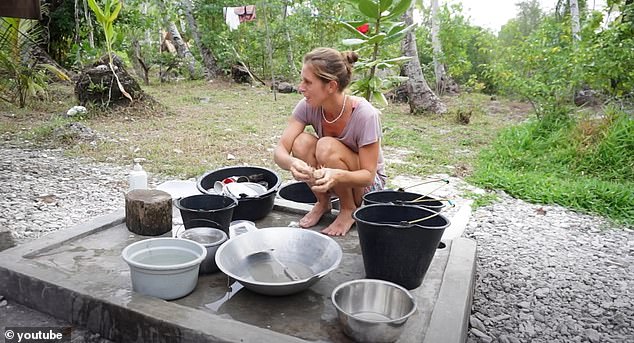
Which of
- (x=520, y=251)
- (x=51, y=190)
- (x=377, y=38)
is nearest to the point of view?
(x=520, y=251)

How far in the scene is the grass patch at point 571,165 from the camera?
3.68 m

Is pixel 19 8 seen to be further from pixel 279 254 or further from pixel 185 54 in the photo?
Answer: pixel 185 54

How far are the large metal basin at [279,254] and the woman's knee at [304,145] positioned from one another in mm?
538

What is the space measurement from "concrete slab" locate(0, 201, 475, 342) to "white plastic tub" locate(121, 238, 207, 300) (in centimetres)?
4

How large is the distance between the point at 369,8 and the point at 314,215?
149 cm

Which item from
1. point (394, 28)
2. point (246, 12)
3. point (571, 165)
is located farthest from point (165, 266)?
point (246, 12)

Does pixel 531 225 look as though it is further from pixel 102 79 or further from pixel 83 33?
pixel 83 33

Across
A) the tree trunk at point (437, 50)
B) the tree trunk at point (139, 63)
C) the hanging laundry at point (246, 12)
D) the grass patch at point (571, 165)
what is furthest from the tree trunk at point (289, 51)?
the grass patch at point (571, 165)

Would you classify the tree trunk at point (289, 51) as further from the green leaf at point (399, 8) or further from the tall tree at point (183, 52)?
the green leaf at point (399, 8)

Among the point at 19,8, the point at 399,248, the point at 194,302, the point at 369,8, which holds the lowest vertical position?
the point at 194,302

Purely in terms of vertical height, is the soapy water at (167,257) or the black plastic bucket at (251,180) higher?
the black plastic bucket at (251,180)

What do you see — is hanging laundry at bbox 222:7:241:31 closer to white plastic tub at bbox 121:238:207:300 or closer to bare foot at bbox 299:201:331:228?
bare foot at bbox 299:201:331:228

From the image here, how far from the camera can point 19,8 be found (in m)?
2.21

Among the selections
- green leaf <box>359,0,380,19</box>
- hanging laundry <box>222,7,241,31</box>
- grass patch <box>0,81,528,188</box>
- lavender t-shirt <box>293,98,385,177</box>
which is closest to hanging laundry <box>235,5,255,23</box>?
hanging laundry <box>222,7,241,31</box>
